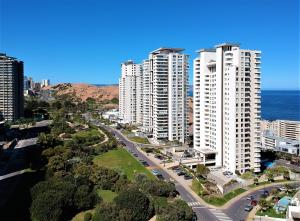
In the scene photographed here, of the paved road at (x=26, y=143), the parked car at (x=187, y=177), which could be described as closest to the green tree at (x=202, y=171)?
the parked car at (x=187, y=177)

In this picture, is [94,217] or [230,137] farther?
[230,137]

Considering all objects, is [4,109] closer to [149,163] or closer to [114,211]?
[149,163]

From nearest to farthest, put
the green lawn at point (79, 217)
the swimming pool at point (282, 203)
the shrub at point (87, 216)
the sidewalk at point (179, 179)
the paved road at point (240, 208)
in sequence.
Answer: the shrub at point (87, 216)
the green lawn at point (79, 217)
the paved road at point (240, 208)
the swimming pool at point (282, 203)
the sidewalk at point (179, 179)

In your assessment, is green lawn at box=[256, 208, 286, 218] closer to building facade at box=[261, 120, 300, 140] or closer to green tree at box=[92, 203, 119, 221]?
green tree at box=[92, 203, 119, 221]

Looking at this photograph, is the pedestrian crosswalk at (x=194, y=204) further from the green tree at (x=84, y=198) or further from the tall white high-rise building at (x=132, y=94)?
the tall white high-rise building at (x=132, y=94)

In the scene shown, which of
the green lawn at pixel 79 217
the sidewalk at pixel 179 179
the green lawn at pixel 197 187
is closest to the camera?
the green lawn at pixel 79 217

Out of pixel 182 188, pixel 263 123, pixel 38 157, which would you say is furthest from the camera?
pixel 263 123

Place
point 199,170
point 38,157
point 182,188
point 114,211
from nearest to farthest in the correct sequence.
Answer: point 114,211 → point 182,188 → point 199,170 → point 38,157

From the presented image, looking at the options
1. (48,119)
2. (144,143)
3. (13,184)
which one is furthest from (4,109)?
(13,184)
